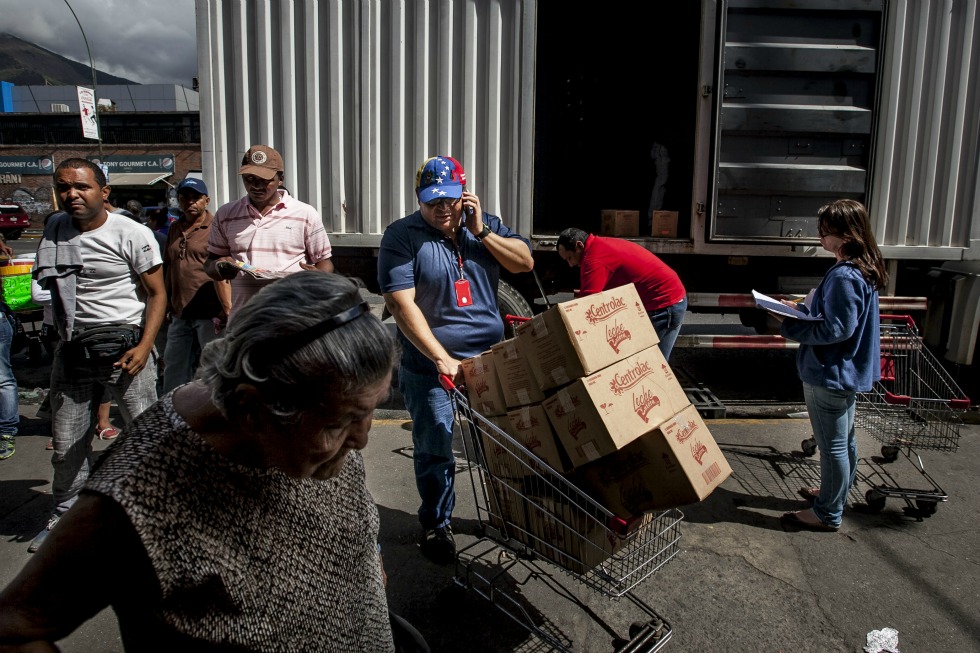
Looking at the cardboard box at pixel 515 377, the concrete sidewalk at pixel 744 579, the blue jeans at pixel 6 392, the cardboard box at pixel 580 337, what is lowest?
the concrete sidewalk at pixel 744 579

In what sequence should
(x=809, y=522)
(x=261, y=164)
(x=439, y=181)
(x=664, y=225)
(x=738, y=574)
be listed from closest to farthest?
(x=439, y=181), (x=738, y=574), (x=809, y=522), (x=261, y=164), (x=664, y=225)

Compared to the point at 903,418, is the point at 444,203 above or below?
above

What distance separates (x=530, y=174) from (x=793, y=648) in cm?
388

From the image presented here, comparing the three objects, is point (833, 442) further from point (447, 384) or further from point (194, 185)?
point (194, 185)

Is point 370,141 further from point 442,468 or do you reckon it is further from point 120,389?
point 442,468

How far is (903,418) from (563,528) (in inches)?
109

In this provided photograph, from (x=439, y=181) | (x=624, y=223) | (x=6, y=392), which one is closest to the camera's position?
(x=439, y=181)

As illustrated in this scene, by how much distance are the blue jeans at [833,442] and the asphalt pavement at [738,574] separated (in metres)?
0.20

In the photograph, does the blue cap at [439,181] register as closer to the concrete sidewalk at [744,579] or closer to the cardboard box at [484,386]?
the cardboard box at [484,386]

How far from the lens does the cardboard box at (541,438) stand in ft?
7.79

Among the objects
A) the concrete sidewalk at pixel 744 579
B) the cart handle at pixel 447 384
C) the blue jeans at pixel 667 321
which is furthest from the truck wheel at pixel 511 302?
the cart handle at pixel 447 384

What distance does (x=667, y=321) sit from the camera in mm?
4773

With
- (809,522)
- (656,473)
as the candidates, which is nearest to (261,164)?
(656,473)

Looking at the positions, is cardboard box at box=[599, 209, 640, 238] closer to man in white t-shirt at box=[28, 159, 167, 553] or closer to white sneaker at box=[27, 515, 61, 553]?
man in white t-shirt at box=[28, 159, 167, 553]
